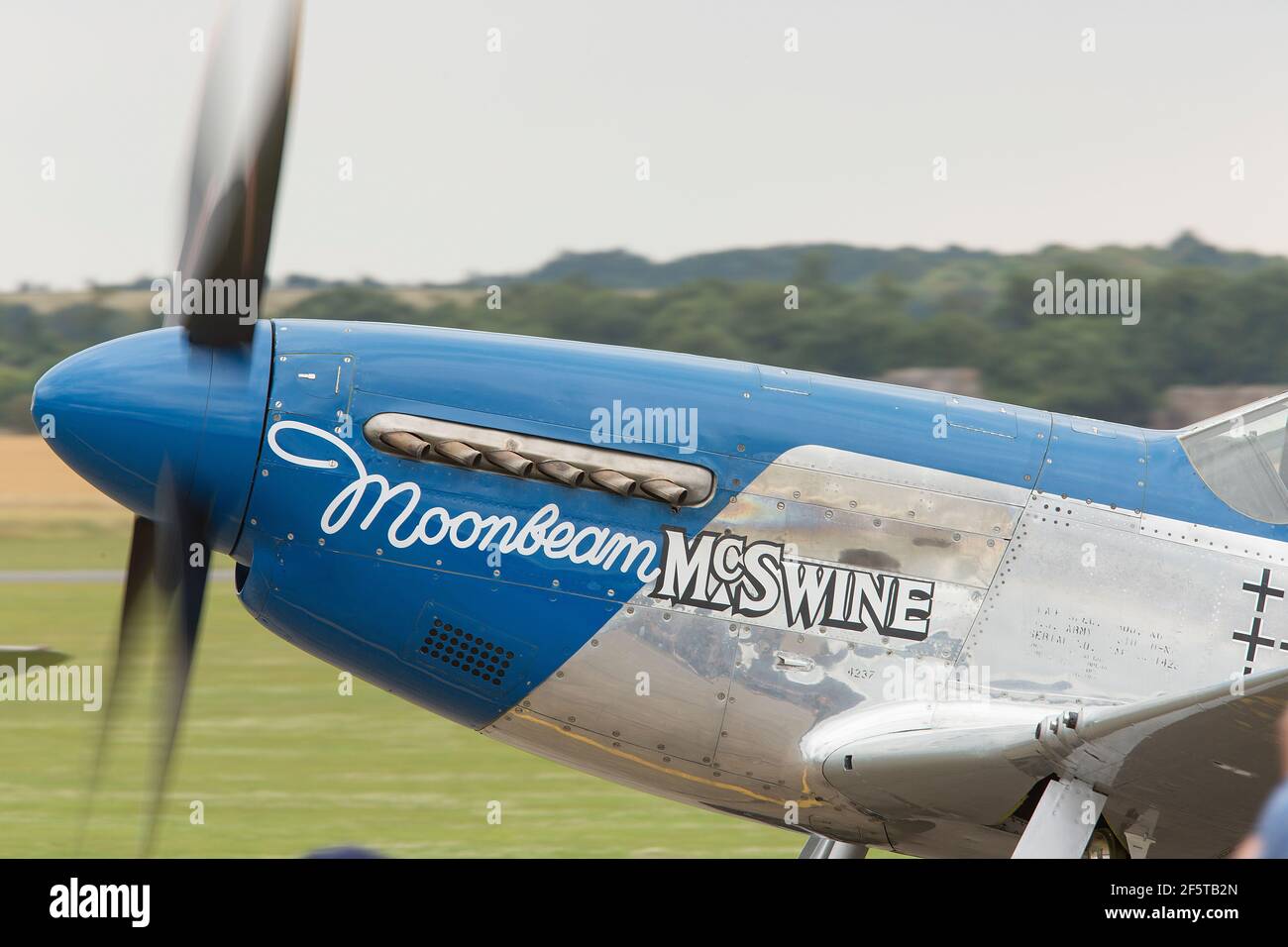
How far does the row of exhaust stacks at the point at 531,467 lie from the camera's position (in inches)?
182

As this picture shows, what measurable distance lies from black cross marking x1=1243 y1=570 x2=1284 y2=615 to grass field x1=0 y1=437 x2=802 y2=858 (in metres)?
3.57

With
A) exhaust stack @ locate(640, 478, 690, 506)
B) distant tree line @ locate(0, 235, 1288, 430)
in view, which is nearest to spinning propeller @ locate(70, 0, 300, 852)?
exhaust stack @ locate(640, 478, 690, 506)

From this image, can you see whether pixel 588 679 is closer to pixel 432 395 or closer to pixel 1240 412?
pixel 432 395

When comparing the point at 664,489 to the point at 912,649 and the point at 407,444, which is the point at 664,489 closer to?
the point at 407,444

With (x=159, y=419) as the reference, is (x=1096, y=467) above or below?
below

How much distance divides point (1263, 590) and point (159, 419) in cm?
347

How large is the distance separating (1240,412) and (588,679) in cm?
232

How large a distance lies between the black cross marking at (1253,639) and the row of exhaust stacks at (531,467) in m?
1.81

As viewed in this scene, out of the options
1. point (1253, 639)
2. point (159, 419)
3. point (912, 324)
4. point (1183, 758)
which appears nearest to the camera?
point (1183, 758)

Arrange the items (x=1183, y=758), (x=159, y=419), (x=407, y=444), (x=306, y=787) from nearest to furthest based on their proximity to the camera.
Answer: (x=1183, y=758) → (x=159, y=419) → (x=407, y=444) → (x=306, y=787)

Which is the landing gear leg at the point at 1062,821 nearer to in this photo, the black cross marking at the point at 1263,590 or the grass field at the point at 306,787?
the black cross marking at the point at 1263,590

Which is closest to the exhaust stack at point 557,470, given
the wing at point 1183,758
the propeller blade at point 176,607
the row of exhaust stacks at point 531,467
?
the row of exhaust stacks at point 531,467

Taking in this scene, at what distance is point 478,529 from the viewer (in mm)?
4637

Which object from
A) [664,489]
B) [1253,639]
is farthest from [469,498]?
[1253,639]
